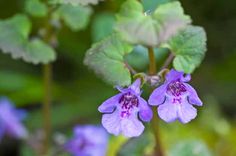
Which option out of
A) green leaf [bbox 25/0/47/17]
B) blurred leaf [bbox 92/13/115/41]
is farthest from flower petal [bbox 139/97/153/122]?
blurred leaf [bbox 92/13/115/41]

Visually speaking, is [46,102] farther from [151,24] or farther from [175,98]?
[151,24]

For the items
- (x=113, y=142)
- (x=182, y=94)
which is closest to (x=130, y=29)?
(x=182, y=94)

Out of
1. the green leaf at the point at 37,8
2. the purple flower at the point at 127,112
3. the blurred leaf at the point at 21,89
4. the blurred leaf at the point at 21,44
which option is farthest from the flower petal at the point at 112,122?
the blurred leaf at the point at 21,89

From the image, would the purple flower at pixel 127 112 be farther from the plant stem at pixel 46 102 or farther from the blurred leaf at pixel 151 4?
the plant stem at pixel 46 102

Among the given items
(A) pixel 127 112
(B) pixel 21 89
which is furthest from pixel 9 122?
(A) pixel 127 112

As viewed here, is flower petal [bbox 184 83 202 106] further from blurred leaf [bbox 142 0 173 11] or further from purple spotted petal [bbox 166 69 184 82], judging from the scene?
blurred leaf [bbox 142 0 173 11]

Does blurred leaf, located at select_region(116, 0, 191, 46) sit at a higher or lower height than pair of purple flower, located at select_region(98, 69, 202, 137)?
higher
